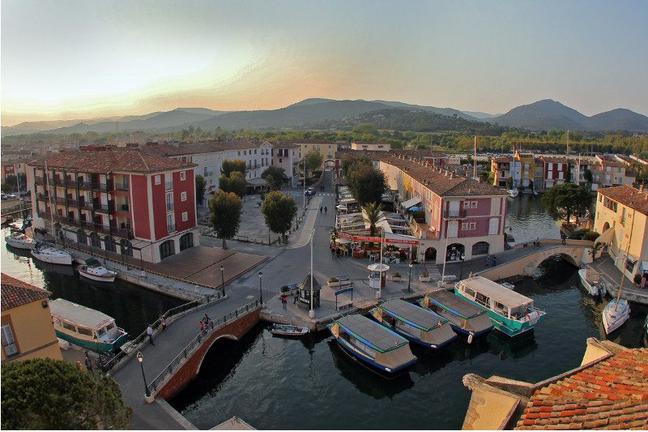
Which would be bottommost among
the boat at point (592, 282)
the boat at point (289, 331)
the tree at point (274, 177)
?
the boat at point (289, 331)

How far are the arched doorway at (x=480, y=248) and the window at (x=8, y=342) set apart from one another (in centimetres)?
3740

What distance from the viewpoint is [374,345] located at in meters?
27.1

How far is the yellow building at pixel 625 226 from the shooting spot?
3909cm

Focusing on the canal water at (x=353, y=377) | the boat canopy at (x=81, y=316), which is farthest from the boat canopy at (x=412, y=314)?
the boat canopy at (x=81, y=316)

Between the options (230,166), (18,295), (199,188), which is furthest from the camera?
(230,166)

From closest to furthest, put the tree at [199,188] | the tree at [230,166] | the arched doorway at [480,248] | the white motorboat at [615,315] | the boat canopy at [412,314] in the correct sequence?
the boat canopy at [412,314], the white motorboat at [615,315], the arched doorway at [480,248], the tree at [199,188], the tree at [230,166]

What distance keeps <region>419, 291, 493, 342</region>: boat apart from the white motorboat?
8.48m

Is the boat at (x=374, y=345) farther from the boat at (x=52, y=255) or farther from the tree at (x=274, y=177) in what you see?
the tree at (x=274, y=177)

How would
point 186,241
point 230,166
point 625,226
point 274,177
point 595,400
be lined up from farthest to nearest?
point 274,177 < point 230,166 < point 186,241 < point 625,226 < point 595,400

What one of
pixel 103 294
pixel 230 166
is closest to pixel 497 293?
pixel 103 294

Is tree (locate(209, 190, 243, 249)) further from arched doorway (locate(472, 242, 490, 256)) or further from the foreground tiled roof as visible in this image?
the foreground tiled roof

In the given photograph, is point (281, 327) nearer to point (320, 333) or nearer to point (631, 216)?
point (320, 333)

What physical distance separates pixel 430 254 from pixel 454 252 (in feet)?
7.62

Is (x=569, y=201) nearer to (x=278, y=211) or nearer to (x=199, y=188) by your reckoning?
(x=278, y=211)
